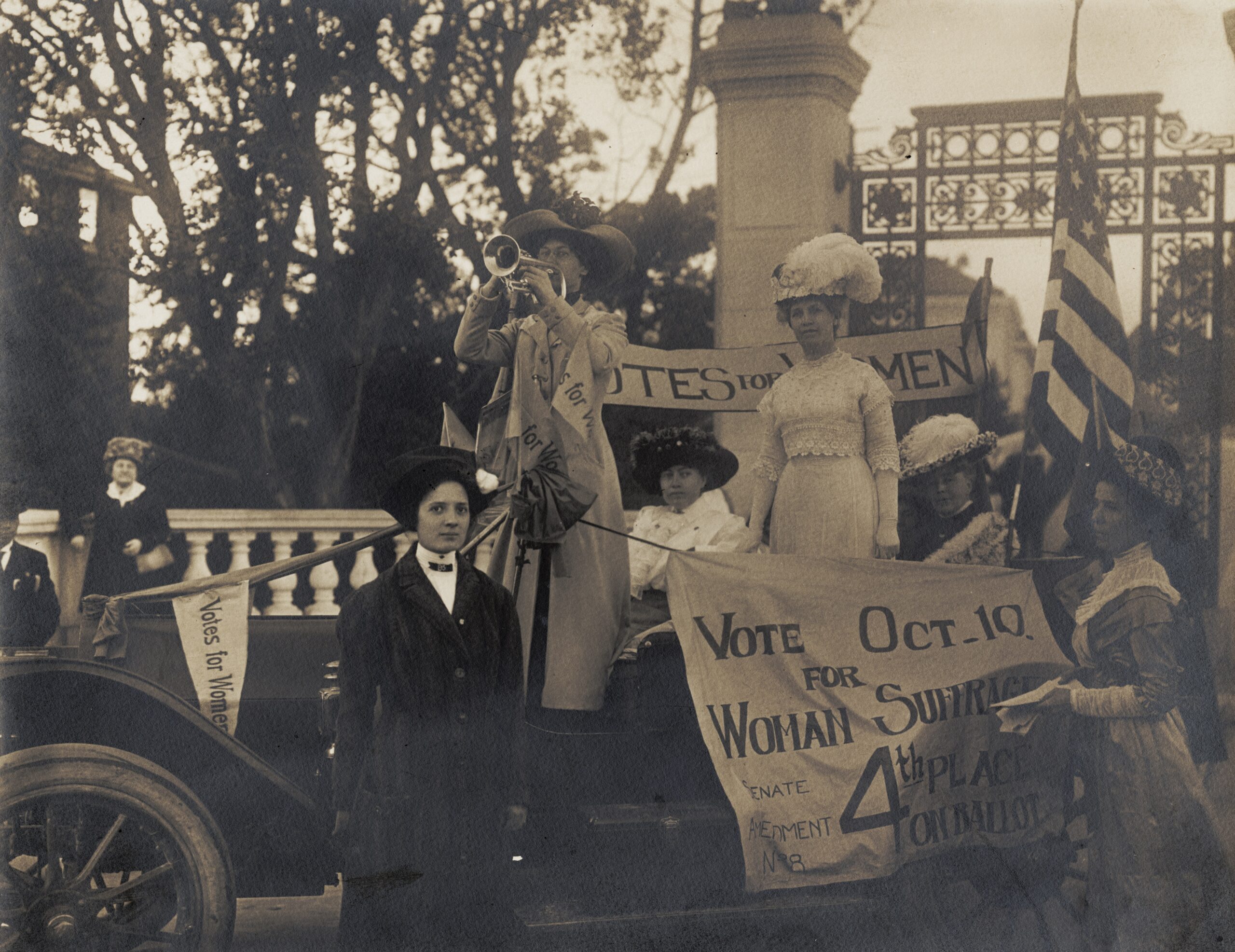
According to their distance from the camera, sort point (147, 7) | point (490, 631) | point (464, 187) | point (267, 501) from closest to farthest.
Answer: point (490, 631) → point (147, 7) → point (464, 187) → point (267, 501)

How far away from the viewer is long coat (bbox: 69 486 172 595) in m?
3.94

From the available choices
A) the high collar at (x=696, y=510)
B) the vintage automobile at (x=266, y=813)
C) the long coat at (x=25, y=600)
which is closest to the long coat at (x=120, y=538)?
the long coat at (x=25, y=600)

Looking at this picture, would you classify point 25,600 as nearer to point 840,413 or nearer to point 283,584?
point 283,584

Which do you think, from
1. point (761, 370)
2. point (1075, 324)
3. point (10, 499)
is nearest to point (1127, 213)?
point (1075, 324)

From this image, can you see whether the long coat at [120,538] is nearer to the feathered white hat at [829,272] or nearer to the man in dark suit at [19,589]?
the man in dark suit at [19,589]

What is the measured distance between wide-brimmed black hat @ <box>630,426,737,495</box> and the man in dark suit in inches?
86.0

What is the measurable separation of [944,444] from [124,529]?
302 centimetres

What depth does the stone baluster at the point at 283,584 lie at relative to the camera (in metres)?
4.60

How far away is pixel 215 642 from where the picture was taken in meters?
3.63

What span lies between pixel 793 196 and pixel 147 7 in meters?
2.54

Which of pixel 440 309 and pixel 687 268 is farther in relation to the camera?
pixel 687 268

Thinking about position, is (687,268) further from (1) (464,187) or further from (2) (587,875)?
(2) (587,875)

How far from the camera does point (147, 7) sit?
12.8ft


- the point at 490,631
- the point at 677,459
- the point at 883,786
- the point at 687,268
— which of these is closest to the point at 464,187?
the point at 687,268
